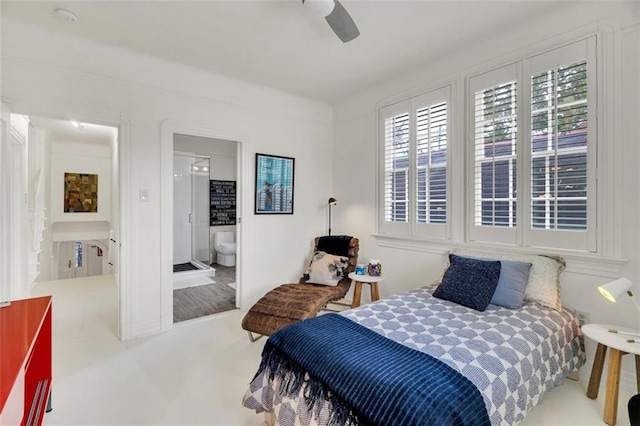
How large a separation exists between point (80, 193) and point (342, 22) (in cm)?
608

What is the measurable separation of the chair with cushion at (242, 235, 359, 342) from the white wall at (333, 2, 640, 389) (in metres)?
0.42

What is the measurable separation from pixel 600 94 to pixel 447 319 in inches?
75.0

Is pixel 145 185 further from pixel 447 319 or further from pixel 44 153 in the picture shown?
pixel 44 153

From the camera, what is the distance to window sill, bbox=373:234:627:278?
211cm

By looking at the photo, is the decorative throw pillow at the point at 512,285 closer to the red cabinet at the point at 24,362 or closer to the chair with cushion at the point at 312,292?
the chair with cushion at the point at 312,292

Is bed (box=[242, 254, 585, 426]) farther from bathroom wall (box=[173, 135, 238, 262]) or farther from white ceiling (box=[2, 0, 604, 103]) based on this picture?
bathroom wall (box=[173, 135, 238, 262])

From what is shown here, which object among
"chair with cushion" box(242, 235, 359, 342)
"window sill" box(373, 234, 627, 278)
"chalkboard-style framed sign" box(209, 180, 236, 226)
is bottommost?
"chair with cushion" box(242, 235, 359, 342)

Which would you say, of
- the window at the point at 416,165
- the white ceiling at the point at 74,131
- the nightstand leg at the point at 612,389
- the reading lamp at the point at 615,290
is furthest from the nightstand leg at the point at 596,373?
the white ceiling at the point at 74,131

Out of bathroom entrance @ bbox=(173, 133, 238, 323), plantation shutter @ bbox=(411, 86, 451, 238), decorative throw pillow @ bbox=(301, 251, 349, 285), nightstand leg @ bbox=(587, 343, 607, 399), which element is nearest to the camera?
nightstand leg @ bbox=(587, 343, 607, 399)

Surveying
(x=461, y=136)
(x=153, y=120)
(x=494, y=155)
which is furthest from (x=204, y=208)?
(x=494, y=155)

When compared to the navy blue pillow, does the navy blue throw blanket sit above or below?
below

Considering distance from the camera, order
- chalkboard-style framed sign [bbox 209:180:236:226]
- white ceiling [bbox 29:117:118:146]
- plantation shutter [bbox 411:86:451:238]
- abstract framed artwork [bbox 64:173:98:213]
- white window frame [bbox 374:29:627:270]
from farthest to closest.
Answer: chalkboard-style framed sign [bbox 209:180:236:226] < abstract framed artwork [bbox 64:173:98:213] < white ceiling [bbox 29:117:118:146] < plantation shutter [bbox 411:86:451:238] < white window frame [bbox 374:29:627:270]

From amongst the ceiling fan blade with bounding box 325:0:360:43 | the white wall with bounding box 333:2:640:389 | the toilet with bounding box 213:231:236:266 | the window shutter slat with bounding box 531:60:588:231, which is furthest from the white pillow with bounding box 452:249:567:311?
the toilet with bounding box 213:231:236:266

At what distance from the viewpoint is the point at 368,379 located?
1.30 meters
